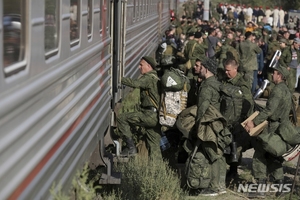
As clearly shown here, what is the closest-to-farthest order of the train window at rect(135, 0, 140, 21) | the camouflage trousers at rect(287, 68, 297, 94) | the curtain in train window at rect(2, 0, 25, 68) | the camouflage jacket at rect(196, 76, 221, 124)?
the curtain in train window at rect(2, 0, 25, 68) → the camouflage jacket at rect(196, 76, 221, 124) → the train window at rect(135, 0, 140, 21) → the camouflage trousers at rect(287, 68, 297, 94)

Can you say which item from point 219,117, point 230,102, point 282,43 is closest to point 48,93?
point 219,117

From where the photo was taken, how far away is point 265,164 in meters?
7.77

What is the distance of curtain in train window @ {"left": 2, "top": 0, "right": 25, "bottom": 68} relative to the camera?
304cm

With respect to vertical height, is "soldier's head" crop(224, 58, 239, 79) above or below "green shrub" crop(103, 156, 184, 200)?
above

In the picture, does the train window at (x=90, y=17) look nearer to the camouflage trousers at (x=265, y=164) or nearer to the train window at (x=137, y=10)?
the camouflage trousers at (x=265, y=164)

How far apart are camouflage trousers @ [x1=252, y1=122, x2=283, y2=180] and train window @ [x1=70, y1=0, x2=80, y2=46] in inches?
125

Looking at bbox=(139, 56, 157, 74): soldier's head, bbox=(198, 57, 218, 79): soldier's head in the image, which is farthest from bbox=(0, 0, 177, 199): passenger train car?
bbox=(139, 56, 157, 74): soldier's head

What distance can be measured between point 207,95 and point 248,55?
6318mm

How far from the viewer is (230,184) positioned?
8305mm

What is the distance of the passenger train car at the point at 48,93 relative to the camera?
309 centimetres

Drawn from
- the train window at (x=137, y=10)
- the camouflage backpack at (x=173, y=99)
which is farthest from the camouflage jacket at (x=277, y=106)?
the train window at (x=137, y=10)

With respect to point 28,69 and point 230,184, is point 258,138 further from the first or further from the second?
point 28,69

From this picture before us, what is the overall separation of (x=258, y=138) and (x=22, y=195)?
466 centimetres

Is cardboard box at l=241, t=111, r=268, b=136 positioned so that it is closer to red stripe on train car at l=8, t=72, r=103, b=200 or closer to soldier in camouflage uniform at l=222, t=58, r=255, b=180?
soldier in camouflage uniform at l=222, t=58, r=255, b=180
